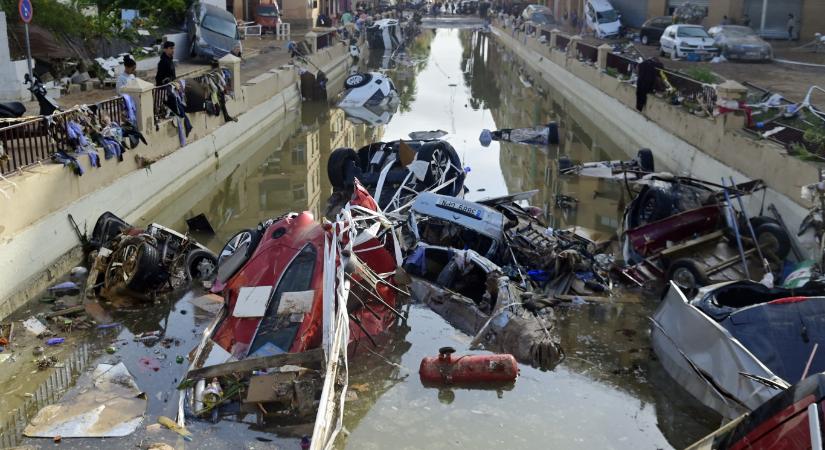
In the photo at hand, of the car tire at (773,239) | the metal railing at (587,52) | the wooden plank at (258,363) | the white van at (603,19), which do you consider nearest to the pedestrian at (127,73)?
the wooden plank at (258,363)

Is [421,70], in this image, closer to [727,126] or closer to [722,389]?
[727,126]

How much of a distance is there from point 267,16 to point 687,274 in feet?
142

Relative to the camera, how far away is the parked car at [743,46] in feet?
110

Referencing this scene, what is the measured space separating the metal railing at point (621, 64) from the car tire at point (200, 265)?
61.4 feet

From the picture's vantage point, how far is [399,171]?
55.2 feet

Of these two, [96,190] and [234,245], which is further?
[96,190]

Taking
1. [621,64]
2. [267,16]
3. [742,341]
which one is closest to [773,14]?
[621,64]

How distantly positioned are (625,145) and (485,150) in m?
4.47

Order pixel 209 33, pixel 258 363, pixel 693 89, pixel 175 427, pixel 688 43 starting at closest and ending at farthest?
pixel 175 427 → pixel 258 363 → pixel 693 89 → pixel 209 33 → pixel 688 43

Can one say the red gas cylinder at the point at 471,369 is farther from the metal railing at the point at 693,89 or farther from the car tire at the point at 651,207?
the metal railing at the point at 693,89

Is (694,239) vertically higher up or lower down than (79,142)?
Answer: lower down

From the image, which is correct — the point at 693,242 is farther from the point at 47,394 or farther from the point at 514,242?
the point at 47,394

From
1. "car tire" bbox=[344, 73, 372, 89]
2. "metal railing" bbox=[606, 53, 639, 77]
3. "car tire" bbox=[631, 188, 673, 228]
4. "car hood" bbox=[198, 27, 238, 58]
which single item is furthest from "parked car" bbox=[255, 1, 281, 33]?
"car tire" bbox=[631, 188, 673, 228]

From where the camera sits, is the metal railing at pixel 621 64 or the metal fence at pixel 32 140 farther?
the metal railing at pixel 621 64
